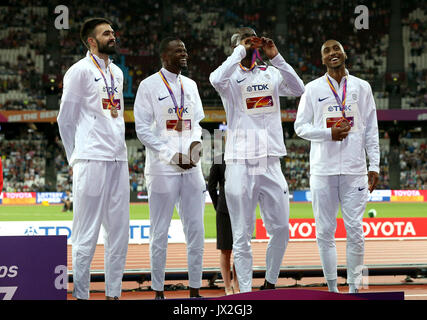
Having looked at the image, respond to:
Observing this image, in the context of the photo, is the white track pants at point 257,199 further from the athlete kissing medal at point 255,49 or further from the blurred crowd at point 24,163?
the blurred crowd at point 24,163

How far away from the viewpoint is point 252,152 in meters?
4.68

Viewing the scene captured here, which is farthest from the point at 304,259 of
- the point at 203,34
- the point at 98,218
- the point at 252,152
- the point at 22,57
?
the point at 22,57

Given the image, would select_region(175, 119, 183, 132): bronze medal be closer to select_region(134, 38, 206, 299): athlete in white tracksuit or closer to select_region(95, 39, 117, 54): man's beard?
select_region(134, 38, 206, 299): athlete in white tracksuit

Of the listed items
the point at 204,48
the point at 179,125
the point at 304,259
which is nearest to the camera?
the point at 179,125

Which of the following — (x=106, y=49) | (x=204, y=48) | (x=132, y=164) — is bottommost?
(x=132, y=164)

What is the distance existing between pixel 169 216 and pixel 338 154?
5.21ft

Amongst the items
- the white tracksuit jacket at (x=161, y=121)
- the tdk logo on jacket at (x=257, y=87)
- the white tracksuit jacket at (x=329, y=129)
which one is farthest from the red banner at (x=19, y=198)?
the tdk logo on jacket at (x=257, y=87)

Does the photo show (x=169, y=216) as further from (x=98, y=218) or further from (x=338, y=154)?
(x=338, y=154)

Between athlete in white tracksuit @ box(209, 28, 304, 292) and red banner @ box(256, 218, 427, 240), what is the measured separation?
21.9 feet

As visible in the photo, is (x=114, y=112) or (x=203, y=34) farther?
(x=203, y=34)

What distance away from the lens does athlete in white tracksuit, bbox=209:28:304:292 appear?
465 cm

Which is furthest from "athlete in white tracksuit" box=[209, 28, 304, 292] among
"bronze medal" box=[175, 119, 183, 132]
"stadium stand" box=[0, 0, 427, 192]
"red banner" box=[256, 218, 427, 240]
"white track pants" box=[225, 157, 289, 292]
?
"stadium stand" box=[0, 0, 427, 192]

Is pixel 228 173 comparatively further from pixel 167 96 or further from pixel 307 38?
pixel 307 38

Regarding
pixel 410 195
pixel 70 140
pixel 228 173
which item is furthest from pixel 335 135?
pixel 410 195
